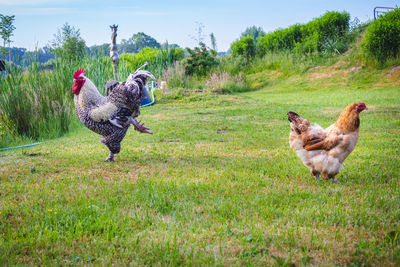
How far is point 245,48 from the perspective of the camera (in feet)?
86.6

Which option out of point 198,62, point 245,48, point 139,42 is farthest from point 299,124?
point 139,42

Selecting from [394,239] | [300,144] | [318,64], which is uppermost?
[318,64]

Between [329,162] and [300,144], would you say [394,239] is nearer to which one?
[329,162]

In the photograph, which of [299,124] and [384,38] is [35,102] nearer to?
[299,124]

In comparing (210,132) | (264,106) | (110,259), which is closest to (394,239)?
(110,259)

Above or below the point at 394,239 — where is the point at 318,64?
above

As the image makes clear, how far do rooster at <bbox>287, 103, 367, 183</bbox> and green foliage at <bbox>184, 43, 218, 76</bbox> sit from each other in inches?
670

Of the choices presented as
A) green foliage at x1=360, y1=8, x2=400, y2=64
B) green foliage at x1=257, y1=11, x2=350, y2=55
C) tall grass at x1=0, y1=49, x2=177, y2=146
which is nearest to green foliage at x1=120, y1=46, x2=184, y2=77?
green foliage at x1=257, y1=11, x2=350, y2=55

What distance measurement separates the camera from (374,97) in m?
12.2

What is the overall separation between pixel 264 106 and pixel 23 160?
873 centimetres

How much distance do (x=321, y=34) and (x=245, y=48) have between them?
6.28 meters

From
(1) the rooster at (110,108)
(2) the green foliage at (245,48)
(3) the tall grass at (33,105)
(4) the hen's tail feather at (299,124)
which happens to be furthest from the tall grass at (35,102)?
(2) the green foliage at (245,48)

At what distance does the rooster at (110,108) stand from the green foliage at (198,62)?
624 inches

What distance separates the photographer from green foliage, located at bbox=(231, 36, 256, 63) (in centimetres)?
2650
